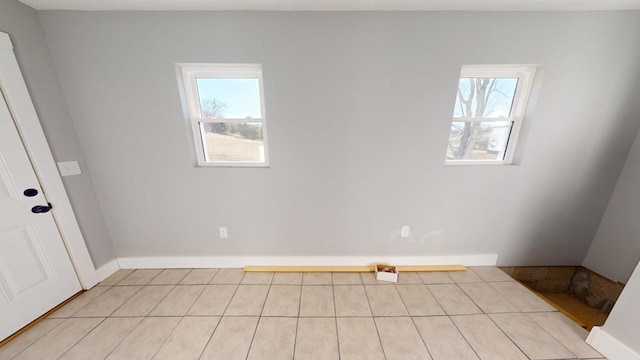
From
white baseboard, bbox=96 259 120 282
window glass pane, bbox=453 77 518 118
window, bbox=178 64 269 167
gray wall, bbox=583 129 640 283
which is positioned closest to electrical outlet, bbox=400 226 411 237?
window glass pane, bbox=453 77 518 118

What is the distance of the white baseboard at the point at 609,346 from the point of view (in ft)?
3.79

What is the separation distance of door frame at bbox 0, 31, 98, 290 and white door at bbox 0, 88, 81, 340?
0.11ft

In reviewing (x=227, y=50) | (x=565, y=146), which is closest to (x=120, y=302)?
(x=227, y=50)

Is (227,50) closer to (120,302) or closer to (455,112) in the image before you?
(455,112)

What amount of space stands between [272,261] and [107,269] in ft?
5.44

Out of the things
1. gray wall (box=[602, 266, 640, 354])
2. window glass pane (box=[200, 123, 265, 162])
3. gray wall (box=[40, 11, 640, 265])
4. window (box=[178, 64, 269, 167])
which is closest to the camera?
gray wall (box=[602, 266, 640, 354])

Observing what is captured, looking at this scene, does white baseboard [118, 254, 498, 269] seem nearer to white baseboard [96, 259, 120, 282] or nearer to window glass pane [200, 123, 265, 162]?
white baseboard [96, 259, 120, 282]

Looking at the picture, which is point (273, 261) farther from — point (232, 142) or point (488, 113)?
point (488, 113)

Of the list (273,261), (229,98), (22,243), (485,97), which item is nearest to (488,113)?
(485,97)

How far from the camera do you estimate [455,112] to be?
1779 millimetres

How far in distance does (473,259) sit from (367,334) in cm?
154

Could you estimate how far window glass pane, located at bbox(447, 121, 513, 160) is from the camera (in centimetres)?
182

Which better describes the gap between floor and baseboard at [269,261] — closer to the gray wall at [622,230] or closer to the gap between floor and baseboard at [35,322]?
the gap between floor and baseboard at [35,322]

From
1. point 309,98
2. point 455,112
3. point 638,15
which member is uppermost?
point 638,15
